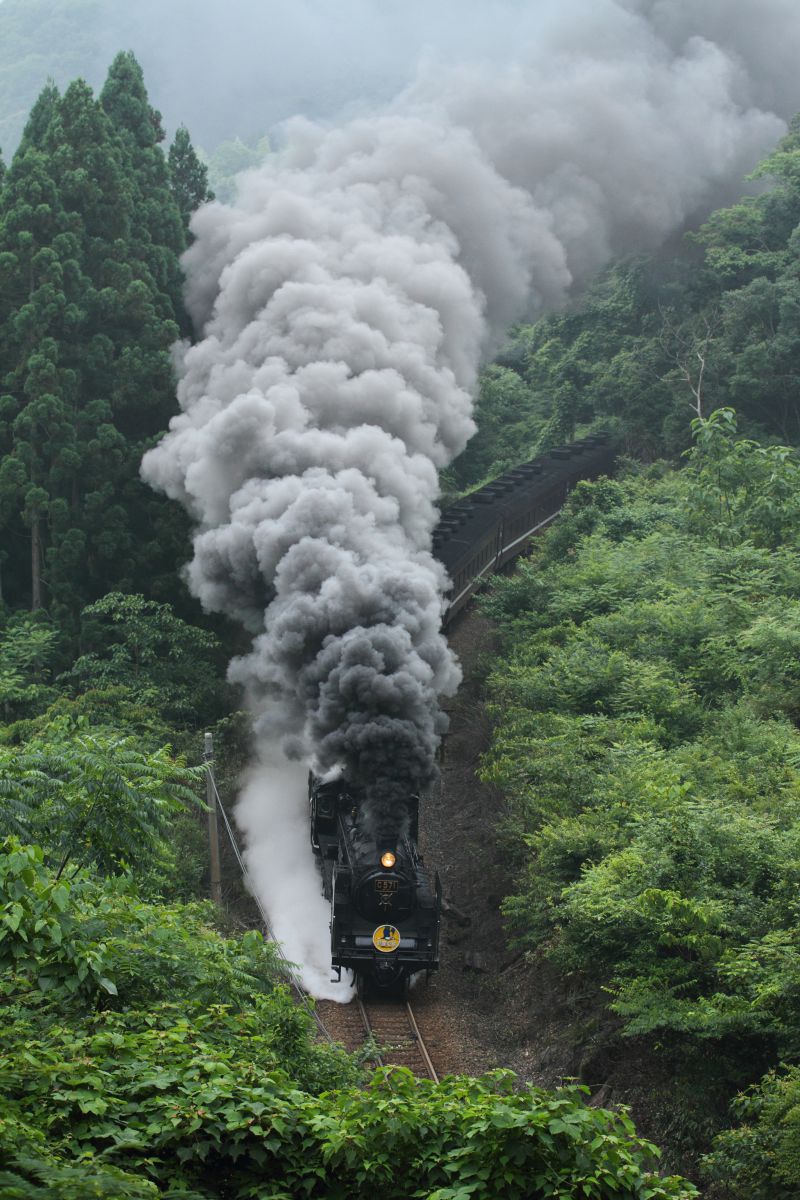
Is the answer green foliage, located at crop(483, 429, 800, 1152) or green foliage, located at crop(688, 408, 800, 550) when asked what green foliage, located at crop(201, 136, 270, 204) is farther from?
green foliage, located at crop(483, 429, 800, 1152)

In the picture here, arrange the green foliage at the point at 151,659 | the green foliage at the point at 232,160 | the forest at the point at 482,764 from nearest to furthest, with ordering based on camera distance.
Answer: the forest at the point at 482,764
the green foliage at the point at 151,659
the green foliage at the point at 232,160

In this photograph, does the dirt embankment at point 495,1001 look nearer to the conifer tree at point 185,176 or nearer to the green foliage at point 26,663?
the green foliage at point 26,663

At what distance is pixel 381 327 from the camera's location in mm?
18531

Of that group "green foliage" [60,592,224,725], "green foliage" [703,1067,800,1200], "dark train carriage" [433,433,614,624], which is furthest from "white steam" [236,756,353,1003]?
"green foliage" [703,1067,800,1200]

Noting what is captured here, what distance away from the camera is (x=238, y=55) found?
12556cm

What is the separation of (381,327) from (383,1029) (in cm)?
1032

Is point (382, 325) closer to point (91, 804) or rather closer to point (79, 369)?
point (79, 369)

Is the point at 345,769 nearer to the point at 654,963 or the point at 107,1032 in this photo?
the point at 654,963

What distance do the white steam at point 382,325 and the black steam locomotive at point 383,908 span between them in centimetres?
34

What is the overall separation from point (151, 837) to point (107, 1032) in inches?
117

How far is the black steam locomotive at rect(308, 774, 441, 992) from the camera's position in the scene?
1227 cm

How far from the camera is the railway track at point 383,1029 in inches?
478

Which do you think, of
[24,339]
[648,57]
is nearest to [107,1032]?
[24,339]

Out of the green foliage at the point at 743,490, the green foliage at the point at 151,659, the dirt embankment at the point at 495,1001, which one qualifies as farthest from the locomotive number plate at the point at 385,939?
the green foliage at the point at 743,490
